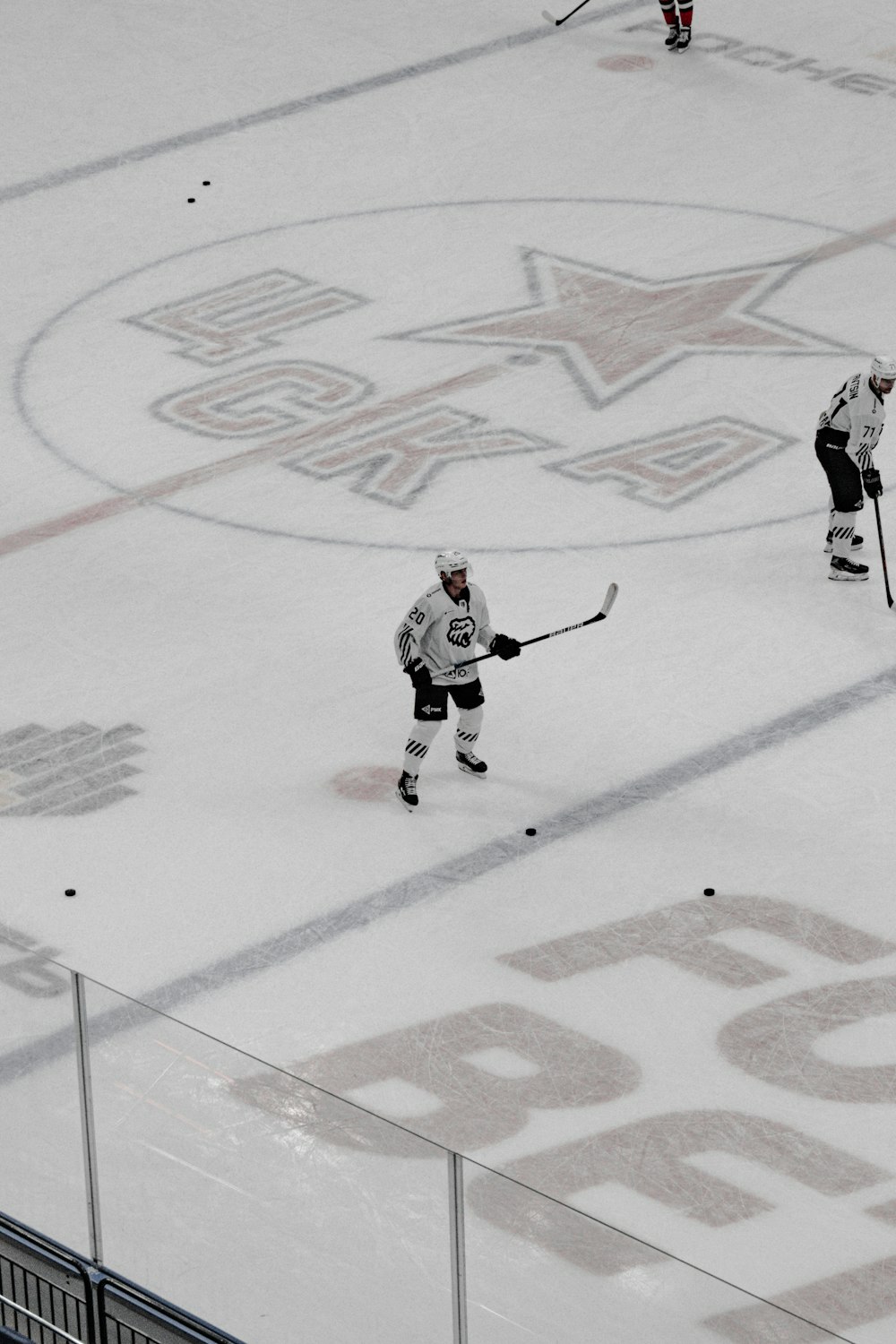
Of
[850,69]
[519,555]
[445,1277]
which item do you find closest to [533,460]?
[519,555]

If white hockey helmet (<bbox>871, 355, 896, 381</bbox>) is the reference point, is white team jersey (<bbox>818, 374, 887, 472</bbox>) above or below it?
below

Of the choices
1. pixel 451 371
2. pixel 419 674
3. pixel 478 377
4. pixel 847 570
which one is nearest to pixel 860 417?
pixel 847 570

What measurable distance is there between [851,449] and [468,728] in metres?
1.94

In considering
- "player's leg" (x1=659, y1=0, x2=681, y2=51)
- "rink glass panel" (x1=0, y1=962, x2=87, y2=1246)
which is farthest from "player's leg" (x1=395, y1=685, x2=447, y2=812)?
"player's leg" (x1=659, y1=0, x2=681, y2=51)

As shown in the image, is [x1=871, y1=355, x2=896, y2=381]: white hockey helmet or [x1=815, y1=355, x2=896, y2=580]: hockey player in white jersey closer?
[x1=871, y1=355, x2=896, y2=381]: white hockey helmet

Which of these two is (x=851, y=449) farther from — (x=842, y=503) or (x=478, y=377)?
(x=478, y=377)

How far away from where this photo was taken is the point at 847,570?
367 inches

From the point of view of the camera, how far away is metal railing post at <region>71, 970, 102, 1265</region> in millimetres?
4754

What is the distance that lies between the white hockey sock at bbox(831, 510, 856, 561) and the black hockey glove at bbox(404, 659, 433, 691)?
2.10m

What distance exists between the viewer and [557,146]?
13.9 metres

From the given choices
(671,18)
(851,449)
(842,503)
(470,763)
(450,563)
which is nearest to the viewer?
(450,563)

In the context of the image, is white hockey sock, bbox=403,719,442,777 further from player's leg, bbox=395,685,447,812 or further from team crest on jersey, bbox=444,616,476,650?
team crest on jersey, bbox=444,616,476,650

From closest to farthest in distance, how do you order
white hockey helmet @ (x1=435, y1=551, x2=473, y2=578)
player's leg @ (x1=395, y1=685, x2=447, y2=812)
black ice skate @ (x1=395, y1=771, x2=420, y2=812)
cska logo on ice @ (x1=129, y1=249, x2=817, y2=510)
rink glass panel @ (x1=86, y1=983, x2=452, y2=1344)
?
rink glass panel @ (x1=86, y1=983, x2=452, y2=1344)
white hockey helmet @ (x1=435, y1=551, x2=473, y2=578)
player's leg @ (x1=395, y1=685, x2=447, y2=812)
black ice skate @ (x1=395, y1=771, x2=420, y2=812)
cska logo on ice @ (x1=129, y1=249, x2=817, y2=510)

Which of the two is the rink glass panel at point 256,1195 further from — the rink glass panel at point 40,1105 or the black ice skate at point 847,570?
the black ice skate at point 847,570
